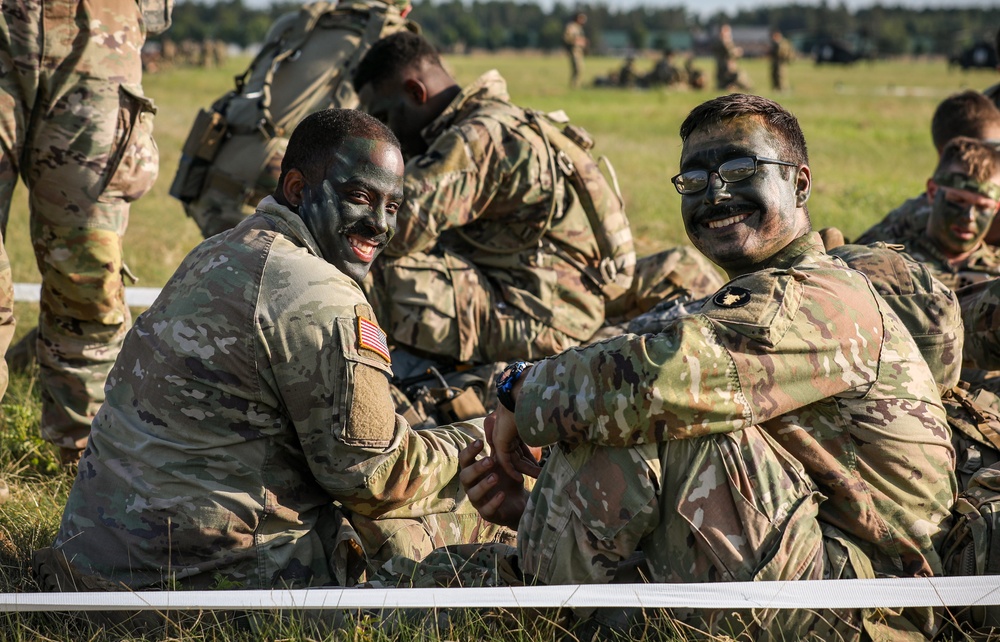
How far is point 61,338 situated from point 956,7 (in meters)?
153

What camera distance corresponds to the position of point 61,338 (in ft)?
16.2

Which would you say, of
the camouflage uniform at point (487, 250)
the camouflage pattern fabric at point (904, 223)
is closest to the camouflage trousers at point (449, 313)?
the camouflage uniform at point (487, 250)

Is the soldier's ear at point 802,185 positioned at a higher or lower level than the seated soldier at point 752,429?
higher

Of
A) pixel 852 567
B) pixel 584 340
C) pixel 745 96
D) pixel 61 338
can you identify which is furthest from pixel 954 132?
pixel 61 338

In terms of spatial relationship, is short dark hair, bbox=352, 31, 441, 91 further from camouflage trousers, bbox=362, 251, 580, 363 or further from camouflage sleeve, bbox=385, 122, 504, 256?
camouflage trousers, bbox=362, 251, 580, 363

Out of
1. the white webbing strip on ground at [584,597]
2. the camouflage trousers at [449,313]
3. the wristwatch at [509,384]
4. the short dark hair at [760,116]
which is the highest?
the short dark hair at [760,116]

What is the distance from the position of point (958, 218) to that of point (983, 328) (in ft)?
4.82

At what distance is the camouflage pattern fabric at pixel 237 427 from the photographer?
10.1ft

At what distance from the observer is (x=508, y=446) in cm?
329

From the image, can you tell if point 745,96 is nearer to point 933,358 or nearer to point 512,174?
point 933,358

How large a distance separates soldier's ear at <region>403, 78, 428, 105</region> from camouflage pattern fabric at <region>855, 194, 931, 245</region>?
253 cm

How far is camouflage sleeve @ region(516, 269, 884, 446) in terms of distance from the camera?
107 inches

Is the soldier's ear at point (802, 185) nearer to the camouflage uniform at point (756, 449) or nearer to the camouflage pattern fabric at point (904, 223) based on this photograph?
the camouflage uniform at point (756, 449)

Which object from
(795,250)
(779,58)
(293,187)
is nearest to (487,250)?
(293,187)
